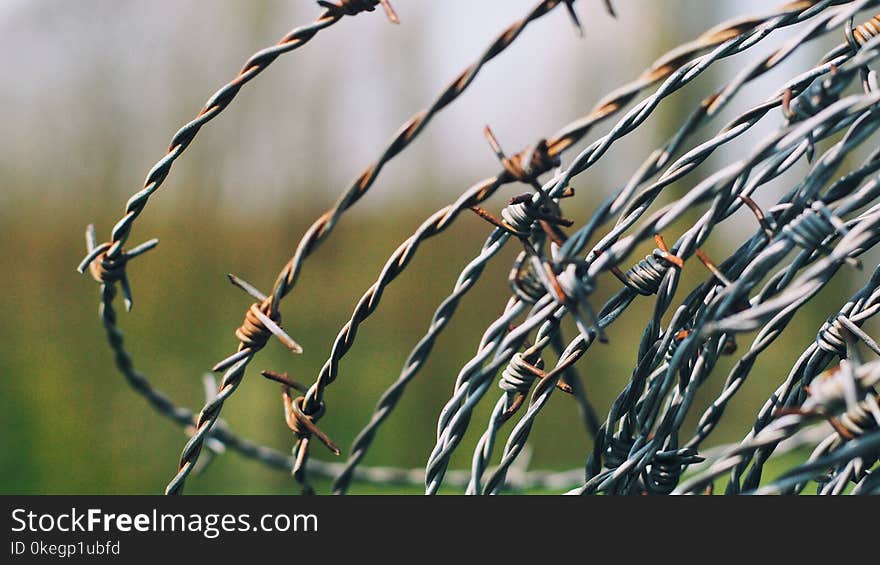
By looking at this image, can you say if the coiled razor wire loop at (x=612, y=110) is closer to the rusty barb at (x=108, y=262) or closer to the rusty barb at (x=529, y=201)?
the rusty barb at (x=529, y=201)

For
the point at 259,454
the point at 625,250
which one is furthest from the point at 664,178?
the point at 259,454

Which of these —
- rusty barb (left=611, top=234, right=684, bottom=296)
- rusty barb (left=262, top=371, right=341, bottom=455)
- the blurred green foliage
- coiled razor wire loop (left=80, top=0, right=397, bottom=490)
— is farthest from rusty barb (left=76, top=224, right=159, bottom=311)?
the blurred green foliage

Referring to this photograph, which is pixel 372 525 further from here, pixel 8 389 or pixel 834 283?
pixel 834 283

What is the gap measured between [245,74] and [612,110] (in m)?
0.16

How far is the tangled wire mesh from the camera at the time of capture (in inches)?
9.5

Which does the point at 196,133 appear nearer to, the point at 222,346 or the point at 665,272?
the point at 665,272

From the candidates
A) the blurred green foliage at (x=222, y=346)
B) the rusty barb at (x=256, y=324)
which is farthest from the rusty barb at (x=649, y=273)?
the blurred green foliage at (x=222, y=346)

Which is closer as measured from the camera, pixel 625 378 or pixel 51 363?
pixel 51 363

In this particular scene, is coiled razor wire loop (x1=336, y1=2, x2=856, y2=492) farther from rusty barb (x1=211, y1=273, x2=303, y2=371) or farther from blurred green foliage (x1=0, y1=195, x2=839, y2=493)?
blurred green foliage (x1=0, y1=195, x2=839, y2=493)

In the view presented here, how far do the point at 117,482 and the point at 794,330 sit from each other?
228cm

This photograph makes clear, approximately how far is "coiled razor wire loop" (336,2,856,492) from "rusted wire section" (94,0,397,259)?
3.4 inches

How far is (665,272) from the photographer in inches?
11.3

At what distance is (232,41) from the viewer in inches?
87.5

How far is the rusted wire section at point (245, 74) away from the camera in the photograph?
0.30 meters
